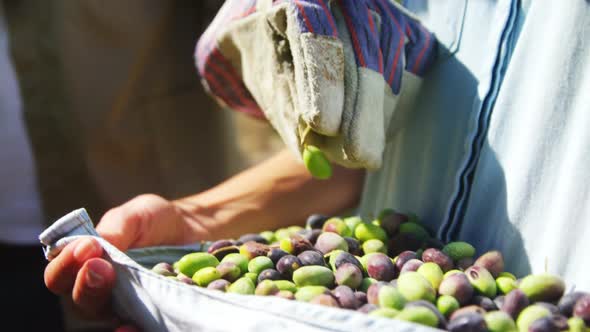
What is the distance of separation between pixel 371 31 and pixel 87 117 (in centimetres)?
152

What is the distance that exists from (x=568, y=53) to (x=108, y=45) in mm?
1751

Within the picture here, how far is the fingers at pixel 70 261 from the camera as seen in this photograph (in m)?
1.03

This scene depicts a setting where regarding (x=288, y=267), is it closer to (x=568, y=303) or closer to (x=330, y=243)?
(x=330, y=243)

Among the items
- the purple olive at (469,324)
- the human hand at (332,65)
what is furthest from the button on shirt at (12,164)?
the purple olive at (469,324)

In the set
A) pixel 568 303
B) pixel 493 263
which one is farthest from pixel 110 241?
pixel 568 303

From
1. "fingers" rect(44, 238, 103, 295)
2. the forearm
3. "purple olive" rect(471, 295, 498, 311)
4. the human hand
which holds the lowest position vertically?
the forearm

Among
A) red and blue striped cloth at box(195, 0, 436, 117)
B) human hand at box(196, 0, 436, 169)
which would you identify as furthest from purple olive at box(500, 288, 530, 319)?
red and blue striped cloth at box(195, 0, 436, 117)

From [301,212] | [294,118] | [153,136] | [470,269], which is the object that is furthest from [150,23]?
[470,269]

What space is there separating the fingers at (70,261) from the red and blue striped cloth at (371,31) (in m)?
0.50

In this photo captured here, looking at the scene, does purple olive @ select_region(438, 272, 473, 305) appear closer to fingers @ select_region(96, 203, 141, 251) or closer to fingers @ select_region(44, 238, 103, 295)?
fingers @ select_region(44, 238, 103, 295)

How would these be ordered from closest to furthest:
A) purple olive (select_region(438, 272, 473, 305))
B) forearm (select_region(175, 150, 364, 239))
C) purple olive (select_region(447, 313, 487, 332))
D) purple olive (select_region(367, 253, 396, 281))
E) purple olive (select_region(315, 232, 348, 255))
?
1. purple olive (select_region(447, 313, 487, 332))
2. purple olive (select_region(438, 272, 473, 305))
3. purple olive (select_region(367, 253, 396, 281))
4. purple olive (select_region(315, 232, 348, 255))
5. forearm (select_region(175, 150, 364, 239))

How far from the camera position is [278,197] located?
5.96 ft

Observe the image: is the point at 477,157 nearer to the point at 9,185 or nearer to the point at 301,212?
the point at 301,212

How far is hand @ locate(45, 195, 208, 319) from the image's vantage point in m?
1.02
